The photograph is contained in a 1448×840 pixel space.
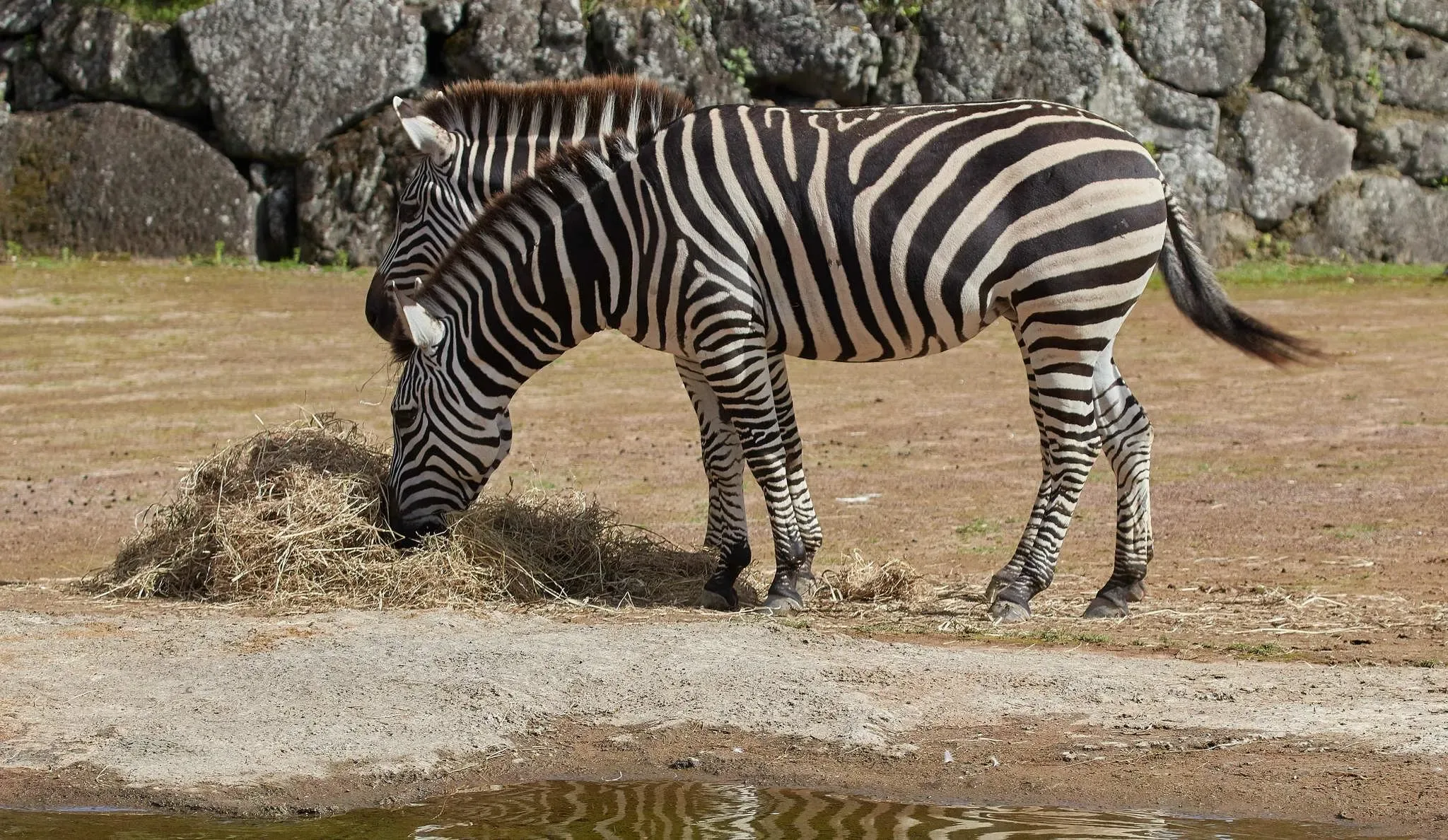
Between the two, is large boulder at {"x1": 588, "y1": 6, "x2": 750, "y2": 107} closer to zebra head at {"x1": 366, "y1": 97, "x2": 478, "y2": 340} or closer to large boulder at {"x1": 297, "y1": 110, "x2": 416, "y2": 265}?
large boulder at {"x1": 297, "y1": 110, "x2": 416, "y2": 265}

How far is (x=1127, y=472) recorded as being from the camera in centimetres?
780

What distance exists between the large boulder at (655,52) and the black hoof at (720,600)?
1507cm

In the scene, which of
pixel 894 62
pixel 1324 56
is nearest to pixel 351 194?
pixel 894 62

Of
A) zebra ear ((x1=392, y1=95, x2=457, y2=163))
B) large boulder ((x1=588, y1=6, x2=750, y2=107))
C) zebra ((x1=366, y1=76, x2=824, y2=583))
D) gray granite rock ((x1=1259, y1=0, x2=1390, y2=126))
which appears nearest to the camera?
zebra ((x1=366, y1=76, x2=824, y2=583))

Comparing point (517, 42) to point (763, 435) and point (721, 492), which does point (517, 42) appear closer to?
point (721, 492)

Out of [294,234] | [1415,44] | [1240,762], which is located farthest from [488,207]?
[1415,44]

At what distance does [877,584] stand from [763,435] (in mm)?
956

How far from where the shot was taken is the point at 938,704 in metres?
5.89

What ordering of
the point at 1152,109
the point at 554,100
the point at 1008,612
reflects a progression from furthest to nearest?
the point at 1152,109 < the point at 554,100 < the point at 1008,612

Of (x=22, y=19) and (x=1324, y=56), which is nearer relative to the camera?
(x=22, y=19)

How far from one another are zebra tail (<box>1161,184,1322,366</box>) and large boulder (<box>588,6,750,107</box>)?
1452 cm

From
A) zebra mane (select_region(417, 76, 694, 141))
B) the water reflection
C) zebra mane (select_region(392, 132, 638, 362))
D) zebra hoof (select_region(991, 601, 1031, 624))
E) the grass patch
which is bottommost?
the water reflection

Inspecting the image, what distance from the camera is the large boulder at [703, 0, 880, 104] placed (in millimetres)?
22875

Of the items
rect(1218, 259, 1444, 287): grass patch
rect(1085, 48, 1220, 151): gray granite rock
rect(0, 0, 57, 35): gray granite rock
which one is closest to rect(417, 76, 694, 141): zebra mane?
rect(1218, 259, 1444, 287): grass patch
